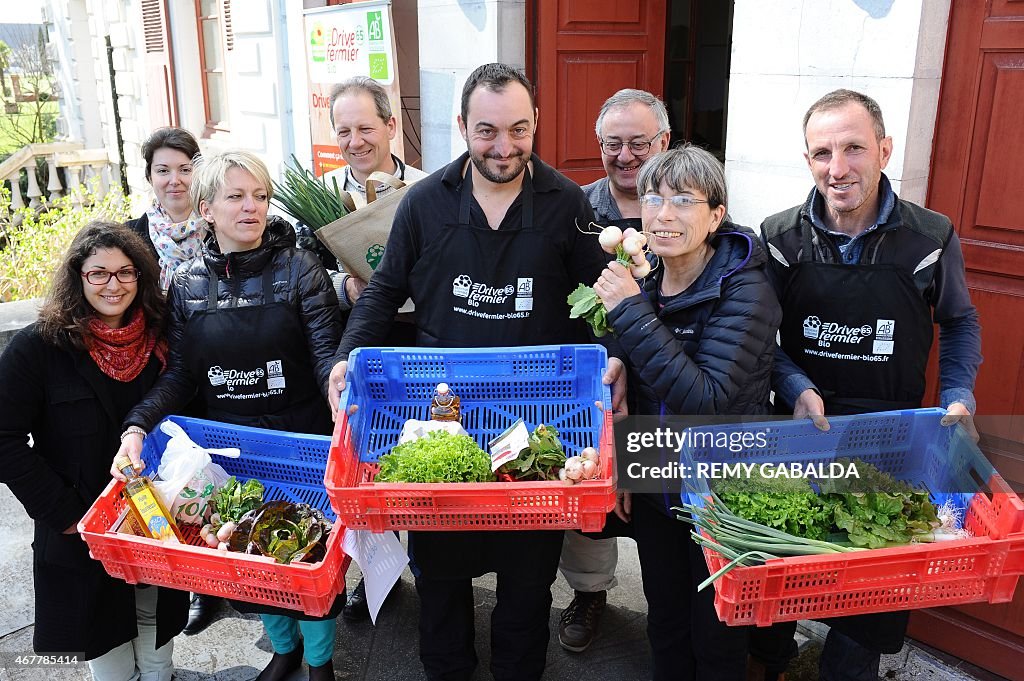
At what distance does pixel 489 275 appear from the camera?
9.92 ft

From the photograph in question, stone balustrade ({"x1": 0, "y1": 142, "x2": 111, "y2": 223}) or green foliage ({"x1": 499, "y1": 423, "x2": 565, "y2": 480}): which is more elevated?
stone balustrade ({"x1": 0, "y1": 142, "x2": 111, "y2": 223})

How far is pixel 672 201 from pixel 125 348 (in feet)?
6.96

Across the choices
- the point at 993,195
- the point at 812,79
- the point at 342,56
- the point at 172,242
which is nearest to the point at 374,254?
the point at 172,242

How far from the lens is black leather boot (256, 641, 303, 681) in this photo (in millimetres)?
3426

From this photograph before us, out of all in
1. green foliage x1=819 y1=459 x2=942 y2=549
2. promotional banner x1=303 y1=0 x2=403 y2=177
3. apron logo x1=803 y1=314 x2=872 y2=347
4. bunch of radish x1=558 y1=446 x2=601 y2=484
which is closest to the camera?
green foliage x1=819 y1=459 x2=942 y2=549

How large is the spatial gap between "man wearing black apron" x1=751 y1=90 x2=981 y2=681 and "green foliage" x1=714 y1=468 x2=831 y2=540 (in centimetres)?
32

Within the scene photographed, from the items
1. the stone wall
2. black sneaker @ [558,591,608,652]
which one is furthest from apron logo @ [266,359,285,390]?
the stone wall

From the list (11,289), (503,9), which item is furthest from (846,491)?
(11,289)

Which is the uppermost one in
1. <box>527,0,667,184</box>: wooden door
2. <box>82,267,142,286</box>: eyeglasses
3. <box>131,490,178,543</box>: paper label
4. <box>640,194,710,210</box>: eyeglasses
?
<box>527,0,667,184</box>: wooden door

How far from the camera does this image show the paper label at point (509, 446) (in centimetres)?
255

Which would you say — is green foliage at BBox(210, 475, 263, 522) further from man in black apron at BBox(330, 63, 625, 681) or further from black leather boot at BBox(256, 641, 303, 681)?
black leather boot at BBox(256, 641, 303, 681)

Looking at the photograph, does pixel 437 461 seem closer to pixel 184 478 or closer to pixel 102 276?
pixel 184 478

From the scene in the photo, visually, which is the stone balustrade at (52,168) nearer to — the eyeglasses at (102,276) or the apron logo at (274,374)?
the eyeglasses at (102,276)

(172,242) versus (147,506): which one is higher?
(172,242)
